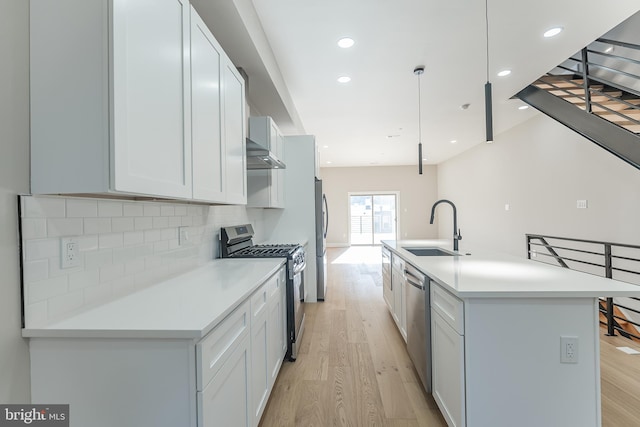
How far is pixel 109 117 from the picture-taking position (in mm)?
909

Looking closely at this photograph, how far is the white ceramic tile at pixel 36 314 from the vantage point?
3.18 feet

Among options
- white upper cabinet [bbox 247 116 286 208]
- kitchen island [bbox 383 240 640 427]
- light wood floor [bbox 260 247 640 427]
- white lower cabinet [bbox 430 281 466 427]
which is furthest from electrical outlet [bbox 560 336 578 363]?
white upper cabinet [bbox 247 116 286 208]

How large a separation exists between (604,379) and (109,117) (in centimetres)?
334

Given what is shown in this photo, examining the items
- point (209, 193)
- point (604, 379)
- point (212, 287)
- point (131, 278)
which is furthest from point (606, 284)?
point (131, 278)

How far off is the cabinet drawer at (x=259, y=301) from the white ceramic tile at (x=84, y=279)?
2.24 feet

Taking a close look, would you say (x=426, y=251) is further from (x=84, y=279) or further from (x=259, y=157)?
(x=84, y=279)

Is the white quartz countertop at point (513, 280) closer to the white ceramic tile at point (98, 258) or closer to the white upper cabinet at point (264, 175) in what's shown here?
the white ceramic tile at point (98, 258)

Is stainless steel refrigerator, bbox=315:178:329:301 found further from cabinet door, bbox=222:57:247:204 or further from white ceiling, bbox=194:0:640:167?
cabinet door, bbox=222:57:247:204

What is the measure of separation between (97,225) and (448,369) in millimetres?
1838

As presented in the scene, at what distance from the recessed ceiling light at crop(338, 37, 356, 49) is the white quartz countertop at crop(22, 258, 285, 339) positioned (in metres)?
2.26

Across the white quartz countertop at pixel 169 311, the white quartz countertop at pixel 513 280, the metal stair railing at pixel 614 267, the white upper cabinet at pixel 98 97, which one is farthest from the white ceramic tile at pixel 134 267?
the metal stair railing at pixel 614 267

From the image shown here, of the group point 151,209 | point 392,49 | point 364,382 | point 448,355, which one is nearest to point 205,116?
point 151,209

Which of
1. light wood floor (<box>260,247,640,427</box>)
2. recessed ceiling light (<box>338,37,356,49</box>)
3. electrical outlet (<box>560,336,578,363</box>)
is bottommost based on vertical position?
light wood floor (<box>260,247,640,427</box>)

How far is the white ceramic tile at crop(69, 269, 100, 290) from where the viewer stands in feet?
3.70
